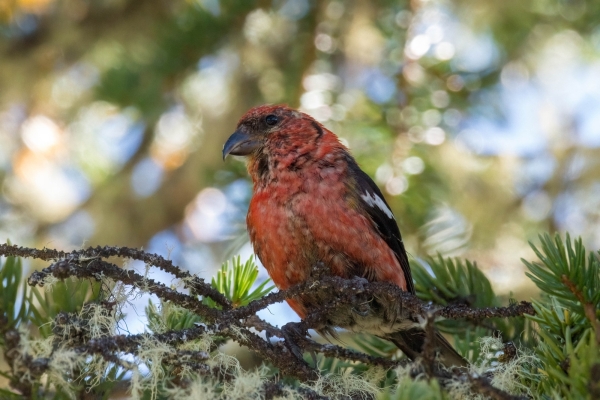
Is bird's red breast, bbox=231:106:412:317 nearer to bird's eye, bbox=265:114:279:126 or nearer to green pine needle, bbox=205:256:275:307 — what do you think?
bird's eye, bbox=265:114:279:126

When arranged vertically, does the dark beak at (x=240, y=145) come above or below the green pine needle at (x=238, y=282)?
above

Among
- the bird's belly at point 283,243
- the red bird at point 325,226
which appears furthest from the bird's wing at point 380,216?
the bird's belly at point 283,243

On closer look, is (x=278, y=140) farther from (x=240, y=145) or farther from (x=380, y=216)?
(x=380, y=216)

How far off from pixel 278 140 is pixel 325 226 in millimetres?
766

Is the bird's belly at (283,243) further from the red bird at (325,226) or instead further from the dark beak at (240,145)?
the dark beak at (240,145)

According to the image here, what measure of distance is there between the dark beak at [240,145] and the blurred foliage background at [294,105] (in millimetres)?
426

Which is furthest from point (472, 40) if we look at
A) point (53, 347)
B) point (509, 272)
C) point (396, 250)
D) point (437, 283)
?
point (53, 347)

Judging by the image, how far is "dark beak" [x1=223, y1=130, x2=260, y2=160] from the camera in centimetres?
333

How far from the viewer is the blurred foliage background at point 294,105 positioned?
372cm

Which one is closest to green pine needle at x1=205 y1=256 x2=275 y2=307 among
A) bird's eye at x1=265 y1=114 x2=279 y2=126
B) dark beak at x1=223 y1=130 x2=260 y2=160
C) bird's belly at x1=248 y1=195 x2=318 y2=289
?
bird's belly at x1=248 y1=195 x2=318 y2=289

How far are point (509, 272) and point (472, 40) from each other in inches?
70.4

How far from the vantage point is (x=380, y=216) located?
3.01 meters

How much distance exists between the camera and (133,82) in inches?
158

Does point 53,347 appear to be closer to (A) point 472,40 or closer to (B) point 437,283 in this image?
(B) point 437,283
